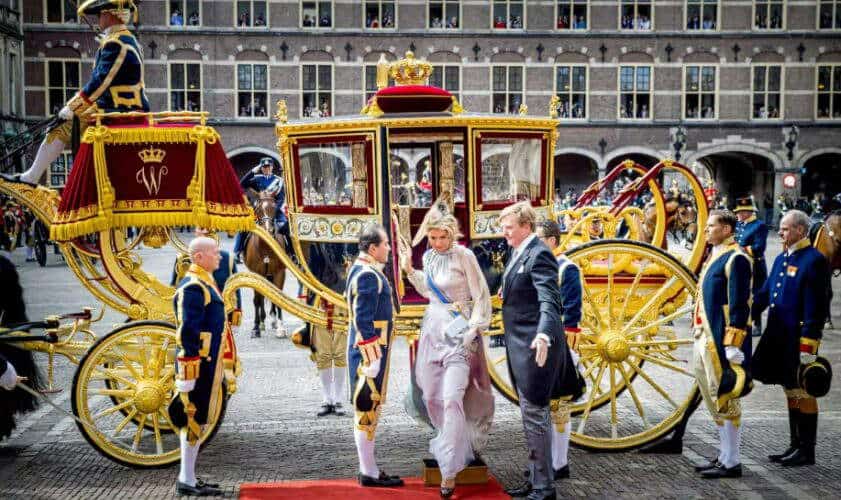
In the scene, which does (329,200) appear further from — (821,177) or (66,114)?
(821,177)

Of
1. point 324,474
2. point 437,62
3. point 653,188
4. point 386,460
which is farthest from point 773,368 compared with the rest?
point 437,62

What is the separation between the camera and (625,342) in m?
6.25

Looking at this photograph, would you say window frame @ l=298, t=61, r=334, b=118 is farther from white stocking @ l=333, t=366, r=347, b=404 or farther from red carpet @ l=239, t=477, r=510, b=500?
red carpet @ l=239, t=477, r=510, b=500

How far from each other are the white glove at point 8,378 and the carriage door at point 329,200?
204 centimetres

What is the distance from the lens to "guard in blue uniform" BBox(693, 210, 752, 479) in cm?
541

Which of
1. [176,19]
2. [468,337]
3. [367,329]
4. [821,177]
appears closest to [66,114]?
[367,329]

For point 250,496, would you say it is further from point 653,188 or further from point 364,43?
point 364,43

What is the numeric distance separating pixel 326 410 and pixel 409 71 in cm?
280

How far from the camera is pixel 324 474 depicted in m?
5.68

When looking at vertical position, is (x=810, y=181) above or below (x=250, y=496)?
above

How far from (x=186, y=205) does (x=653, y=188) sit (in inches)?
150

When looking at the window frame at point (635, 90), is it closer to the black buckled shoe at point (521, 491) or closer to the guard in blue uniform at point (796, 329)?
the guard in blue uniform at point (796, 329)

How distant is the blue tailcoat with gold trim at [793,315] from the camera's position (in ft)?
18.8

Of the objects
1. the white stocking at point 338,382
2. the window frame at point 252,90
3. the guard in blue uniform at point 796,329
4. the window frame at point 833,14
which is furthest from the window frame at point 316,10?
the guard in blue uniform at point 796,329
